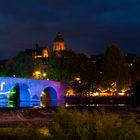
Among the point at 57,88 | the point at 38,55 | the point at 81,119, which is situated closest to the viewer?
the point at 81,119

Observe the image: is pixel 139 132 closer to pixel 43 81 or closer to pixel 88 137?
pixel 88 137

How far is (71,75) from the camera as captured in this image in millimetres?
118375

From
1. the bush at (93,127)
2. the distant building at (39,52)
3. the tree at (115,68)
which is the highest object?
the distant building at (39,52)

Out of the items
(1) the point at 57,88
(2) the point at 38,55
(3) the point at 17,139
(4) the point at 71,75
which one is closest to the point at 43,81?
(1) the point at 57,88

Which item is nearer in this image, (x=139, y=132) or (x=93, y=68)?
(x=139, y=132)

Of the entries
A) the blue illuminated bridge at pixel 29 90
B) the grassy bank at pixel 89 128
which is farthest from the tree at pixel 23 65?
the grassy bank at pixel 89 128

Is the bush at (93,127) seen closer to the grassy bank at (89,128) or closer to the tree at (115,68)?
the grassy bank at (89,128)

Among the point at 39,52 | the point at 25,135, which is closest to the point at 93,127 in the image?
the point at 25,135

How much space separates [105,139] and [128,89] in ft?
303

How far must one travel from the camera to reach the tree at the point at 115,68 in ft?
331

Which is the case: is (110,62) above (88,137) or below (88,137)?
above

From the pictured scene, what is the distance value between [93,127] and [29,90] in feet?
303

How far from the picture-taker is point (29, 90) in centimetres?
10494

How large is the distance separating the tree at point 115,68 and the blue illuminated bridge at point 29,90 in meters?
11.6
